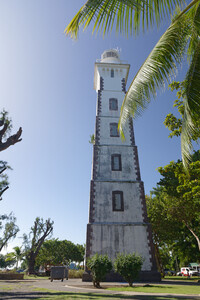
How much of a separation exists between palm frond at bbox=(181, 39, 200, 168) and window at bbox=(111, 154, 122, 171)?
44.4 ft

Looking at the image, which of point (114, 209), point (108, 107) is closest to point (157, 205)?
point (114, 209)

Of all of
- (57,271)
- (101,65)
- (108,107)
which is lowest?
(57,271)

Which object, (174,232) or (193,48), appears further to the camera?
(174,232)

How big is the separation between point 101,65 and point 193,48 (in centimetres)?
2277

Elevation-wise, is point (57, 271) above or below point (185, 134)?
below

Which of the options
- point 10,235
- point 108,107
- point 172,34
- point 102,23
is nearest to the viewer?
point 102,23

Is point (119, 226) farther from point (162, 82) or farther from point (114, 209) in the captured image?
point (162, 82)

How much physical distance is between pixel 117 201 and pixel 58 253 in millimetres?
42153

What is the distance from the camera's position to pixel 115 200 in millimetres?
16484

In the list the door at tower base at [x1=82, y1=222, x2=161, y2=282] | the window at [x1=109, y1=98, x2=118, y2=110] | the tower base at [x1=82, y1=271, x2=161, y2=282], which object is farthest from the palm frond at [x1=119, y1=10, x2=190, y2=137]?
the window at [x1=109, y1=98, x2=118, y2=110]

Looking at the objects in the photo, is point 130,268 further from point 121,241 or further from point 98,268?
point 121,241

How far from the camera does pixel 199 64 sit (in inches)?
184

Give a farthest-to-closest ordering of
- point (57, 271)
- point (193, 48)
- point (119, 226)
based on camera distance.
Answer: point (119, 226) < point (57, 271) < point (193, 48)

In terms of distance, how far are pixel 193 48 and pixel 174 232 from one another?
24.5 metres
